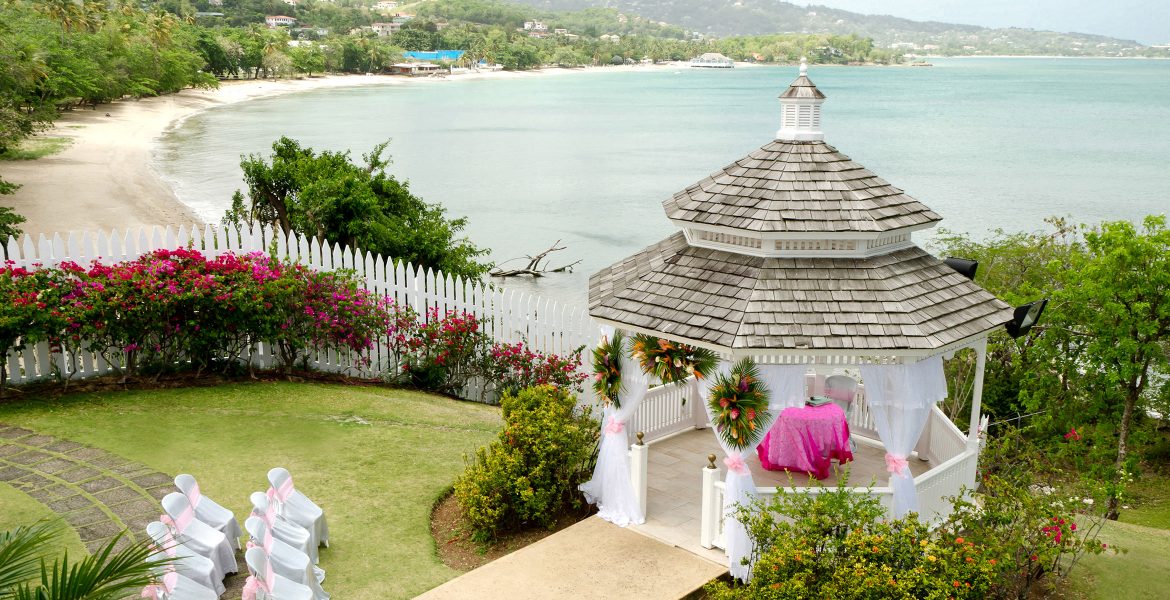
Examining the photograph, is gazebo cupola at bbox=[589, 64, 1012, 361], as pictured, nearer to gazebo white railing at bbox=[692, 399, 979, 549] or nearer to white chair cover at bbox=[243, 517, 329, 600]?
gazebo white railing at bbox=[692, 399, 979, 549]

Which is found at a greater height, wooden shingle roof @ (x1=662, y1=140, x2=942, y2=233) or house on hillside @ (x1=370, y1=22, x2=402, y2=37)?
house on hillside @ (x1=370, y1=22, x2=402, y2=37)

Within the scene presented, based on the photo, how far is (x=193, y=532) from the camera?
734 centimetres

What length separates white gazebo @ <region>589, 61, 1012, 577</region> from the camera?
26.5ft

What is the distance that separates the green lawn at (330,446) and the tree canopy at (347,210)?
4250mm

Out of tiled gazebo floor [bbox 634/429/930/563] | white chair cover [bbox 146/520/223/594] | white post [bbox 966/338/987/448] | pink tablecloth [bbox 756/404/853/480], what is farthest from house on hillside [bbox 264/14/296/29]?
white chair cover [bbox 146/520/223/594]

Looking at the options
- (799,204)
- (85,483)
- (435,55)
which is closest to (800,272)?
(799,204)

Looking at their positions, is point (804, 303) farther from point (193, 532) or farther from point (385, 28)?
point (385, 28)

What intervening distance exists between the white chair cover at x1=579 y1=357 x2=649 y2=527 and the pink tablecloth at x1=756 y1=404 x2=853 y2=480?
5.01 ft

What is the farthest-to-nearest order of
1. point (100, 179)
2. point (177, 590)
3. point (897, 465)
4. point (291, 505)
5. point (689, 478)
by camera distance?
point (100, 179)
point (689, 478)
point (897, 465)
point (291, 505)
point (177, 590)

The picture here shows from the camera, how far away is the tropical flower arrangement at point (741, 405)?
8.09m

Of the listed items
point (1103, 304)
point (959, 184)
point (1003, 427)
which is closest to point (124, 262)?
point (1103, 304)

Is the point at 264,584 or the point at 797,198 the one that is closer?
the point at 264,584

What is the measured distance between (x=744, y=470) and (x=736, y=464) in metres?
0.10

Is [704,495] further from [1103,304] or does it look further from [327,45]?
[327,45]
